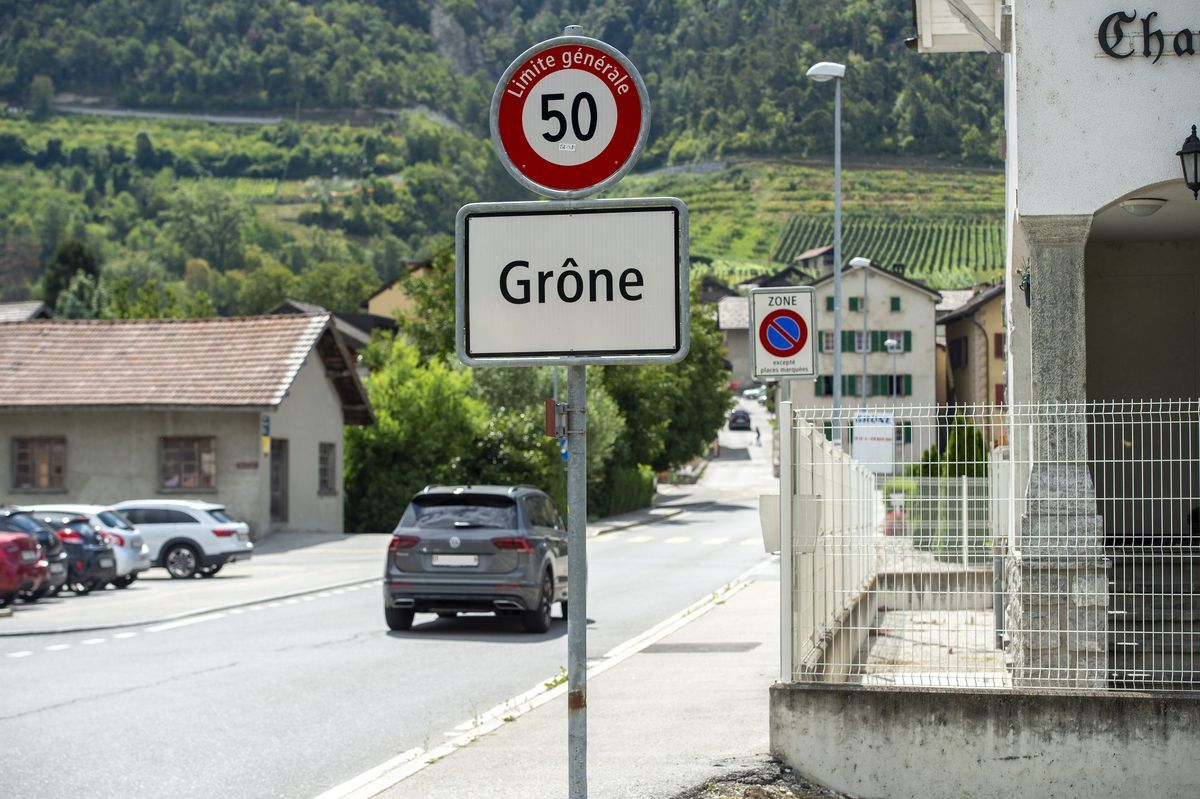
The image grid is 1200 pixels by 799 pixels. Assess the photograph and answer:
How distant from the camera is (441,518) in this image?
2006 centimetres

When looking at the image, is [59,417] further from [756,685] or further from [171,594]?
[756,685]

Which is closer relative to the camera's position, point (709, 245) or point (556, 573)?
point (556, 573)

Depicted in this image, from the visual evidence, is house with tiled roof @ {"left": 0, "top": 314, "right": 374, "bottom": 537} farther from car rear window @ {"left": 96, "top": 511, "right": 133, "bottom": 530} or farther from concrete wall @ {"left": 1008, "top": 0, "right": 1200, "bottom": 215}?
concrete wall @ {"left": 1008, "top": 0, "right": 1200, "bottom": 215}

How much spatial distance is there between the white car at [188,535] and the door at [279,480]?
964 centimetres

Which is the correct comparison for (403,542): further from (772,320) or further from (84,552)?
(84,552)

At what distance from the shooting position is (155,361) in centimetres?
4356

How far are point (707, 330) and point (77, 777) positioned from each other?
70.8 m

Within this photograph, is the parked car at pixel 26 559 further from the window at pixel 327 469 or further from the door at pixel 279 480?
the window at pixel 327 469

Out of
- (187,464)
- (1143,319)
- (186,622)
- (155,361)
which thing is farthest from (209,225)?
(1143,319)

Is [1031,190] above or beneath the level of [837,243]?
beneath

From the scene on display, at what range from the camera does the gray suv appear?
771 inches

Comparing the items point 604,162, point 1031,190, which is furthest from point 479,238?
point 1031,190

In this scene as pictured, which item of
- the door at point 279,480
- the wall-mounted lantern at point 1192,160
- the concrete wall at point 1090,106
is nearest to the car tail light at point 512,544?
the concrete wall at point 1090,106

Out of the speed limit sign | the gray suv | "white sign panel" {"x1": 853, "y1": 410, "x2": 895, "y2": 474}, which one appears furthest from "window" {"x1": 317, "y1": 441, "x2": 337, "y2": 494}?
the speed limit sign
